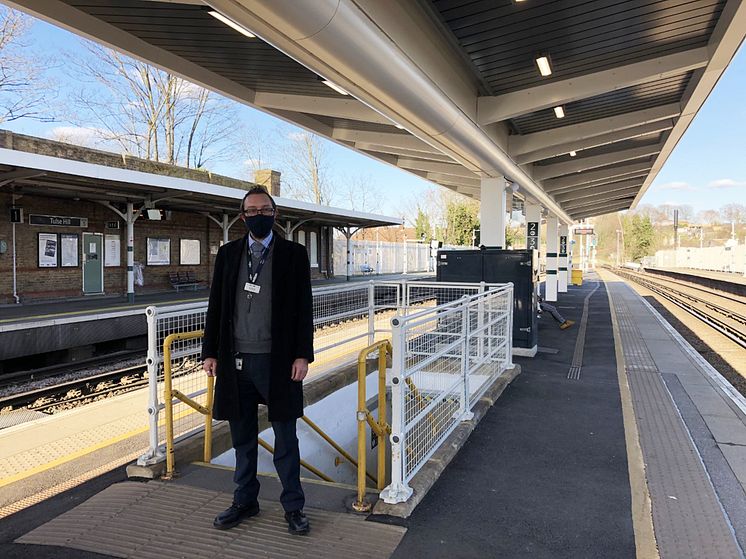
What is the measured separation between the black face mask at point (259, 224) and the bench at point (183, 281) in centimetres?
1656

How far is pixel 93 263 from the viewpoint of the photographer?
627 inches

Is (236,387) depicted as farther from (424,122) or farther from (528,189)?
(528,189)

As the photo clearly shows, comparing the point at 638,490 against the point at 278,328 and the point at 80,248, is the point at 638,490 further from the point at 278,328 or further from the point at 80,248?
the point at 80,248

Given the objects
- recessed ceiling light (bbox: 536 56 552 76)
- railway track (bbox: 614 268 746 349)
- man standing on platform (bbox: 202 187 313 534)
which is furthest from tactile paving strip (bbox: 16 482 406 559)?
railway track (bbox: 614 268 746 349)

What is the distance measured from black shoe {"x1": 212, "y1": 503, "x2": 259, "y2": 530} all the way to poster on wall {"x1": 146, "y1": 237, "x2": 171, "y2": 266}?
16.5m

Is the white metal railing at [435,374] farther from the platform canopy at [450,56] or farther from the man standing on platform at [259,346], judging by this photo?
the platform canopy at [450,56]

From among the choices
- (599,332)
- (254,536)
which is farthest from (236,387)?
(599,332)

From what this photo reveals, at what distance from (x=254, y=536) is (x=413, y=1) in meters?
5.44

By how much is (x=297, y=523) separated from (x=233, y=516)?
1.35 ft

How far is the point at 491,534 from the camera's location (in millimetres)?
3102

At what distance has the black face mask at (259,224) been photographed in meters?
3.12

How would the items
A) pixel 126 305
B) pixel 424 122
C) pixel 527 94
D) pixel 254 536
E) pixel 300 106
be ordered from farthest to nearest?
1. pixel 126 305
2. pixel 300 106
3. pixel 527 94
4. pixel 424 122
5. pixel 254 536

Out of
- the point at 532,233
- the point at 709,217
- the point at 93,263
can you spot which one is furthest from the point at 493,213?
the point at 709,217

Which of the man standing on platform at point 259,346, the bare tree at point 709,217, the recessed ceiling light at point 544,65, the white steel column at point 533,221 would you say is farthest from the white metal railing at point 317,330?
the bare tree at point 709,217
